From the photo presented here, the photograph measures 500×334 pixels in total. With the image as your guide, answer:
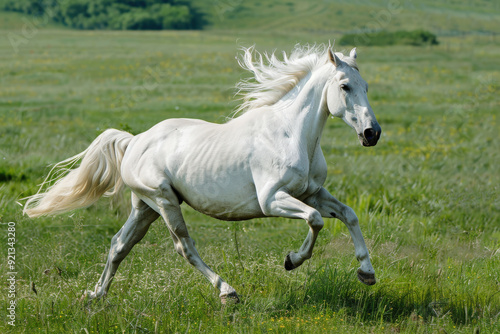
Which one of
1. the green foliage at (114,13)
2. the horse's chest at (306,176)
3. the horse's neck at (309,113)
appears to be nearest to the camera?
the horse's chest at (306,176)

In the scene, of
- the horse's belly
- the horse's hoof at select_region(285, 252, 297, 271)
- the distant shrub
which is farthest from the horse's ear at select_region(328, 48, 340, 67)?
the distant shrub

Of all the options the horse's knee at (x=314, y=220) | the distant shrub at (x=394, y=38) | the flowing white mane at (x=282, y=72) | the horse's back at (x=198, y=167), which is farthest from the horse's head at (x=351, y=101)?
the distant shrub at (x=394, y=38)

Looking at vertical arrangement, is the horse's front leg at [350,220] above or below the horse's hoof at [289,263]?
above

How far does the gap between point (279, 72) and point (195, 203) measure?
1.38 metres

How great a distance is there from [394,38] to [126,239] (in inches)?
1708

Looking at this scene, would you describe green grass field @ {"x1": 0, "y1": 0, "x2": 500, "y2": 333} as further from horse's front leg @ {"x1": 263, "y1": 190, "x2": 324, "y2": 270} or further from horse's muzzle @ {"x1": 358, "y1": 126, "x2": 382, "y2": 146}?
horse's muzzle @ {"x1": 358, "y1": 126, "x2": 382, "y2": 146}

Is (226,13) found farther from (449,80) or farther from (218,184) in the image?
(218,184)

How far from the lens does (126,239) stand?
5852mm

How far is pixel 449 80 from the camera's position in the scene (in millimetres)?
29281

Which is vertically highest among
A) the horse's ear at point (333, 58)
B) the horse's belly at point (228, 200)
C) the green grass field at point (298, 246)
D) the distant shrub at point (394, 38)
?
the horse's ear at point (333, 58)

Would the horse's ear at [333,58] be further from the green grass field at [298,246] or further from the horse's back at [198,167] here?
the green grass field at [298,246]

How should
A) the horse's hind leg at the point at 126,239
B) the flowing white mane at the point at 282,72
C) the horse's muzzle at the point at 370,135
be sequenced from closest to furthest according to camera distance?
the horse's muzzle at the point at 370,135
the flowing white mane at the point at 282,72
the horse's hind leg at the point at 126,239

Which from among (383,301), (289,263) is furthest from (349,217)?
(383,301)

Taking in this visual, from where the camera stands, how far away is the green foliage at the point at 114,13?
6275 centimetres
